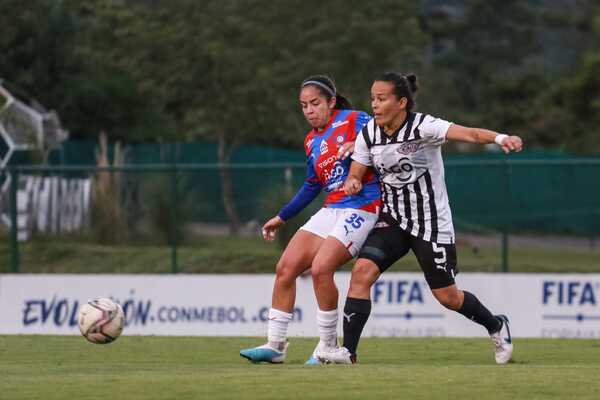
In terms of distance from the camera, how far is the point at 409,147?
8.94 m

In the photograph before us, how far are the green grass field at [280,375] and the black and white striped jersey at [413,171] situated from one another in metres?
0.97

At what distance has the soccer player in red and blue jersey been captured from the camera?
30.5ft

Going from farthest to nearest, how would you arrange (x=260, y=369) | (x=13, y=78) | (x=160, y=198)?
(x=13, y=78), (x=160, y=198), (x=260, y=369)

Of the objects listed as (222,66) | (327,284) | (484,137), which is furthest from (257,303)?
(222,66)

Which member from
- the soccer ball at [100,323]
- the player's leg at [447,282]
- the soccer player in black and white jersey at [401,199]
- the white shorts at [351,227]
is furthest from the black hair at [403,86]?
the soccer ball at [100,323]

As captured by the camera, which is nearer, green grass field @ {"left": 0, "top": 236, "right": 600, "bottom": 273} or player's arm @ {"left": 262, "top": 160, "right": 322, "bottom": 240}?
player's arm @ {"left": 262, "top": 160, "right": 322, "bottom": 240}

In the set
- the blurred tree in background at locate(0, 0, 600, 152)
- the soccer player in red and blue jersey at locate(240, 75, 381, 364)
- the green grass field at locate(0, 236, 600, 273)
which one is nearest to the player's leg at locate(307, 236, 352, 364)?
the soccer player in red and blue jersey at locate(240, 75, 381, 364)

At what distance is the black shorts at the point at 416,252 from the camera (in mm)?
9164

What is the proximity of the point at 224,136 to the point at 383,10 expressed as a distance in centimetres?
543

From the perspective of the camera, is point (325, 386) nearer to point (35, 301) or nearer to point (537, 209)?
point (35, 301)

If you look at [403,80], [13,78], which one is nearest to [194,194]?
[403,80]

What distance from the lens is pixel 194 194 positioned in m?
19.3

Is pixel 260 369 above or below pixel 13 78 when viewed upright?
below

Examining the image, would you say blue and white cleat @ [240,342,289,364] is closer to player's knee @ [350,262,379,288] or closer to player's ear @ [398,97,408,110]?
player's knee @ [350,262,379,288]
